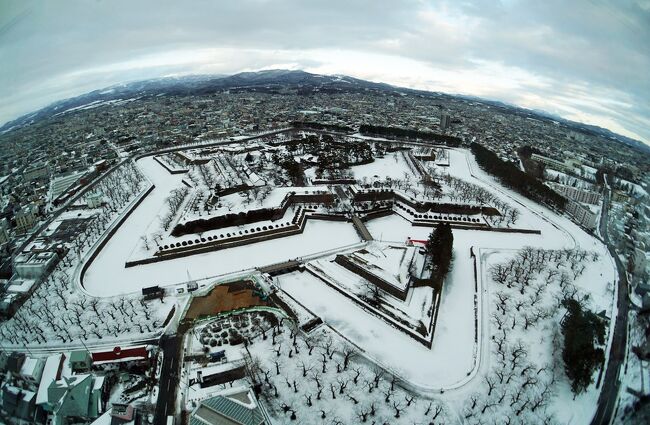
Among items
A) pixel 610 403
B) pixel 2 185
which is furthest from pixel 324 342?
pixel 2 185

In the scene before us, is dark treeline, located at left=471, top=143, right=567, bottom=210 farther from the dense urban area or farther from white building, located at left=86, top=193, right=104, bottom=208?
white building, located at left=86, top=193, right=104, bottom=208

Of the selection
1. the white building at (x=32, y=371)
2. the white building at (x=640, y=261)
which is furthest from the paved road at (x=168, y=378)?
the white building at (x=640, y=261)

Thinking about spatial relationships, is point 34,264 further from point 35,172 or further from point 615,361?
point 615,361

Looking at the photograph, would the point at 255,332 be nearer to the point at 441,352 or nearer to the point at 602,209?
the point at 441,352

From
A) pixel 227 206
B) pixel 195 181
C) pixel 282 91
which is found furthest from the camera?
pixel 282 91

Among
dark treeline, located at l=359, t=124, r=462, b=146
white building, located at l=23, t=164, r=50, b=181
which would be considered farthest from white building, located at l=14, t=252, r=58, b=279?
dark treeline, located at l=359, t=124, r=462, b=146

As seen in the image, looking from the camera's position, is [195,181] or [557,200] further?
[195,181]
